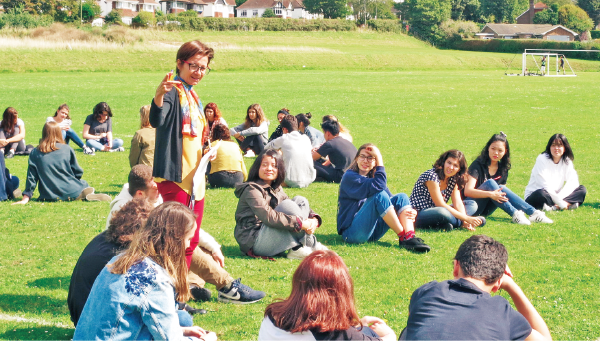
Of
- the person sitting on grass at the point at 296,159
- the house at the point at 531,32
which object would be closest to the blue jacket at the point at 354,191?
the person sitting on grass at the point at 296,159

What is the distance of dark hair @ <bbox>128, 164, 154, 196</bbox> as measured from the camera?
6.05 metres

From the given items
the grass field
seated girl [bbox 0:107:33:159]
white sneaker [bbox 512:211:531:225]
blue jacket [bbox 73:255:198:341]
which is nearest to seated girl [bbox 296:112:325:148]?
the grass field

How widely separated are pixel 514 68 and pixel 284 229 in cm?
6284

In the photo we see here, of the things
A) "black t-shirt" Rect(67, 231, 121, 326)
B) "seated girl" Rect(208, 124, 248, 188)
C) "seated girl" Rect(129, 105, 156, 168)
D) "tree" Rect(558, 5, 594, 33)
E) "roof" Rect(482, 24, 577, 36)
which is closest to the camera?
"black t-shirt" Rect(67, 231, 121, 326)

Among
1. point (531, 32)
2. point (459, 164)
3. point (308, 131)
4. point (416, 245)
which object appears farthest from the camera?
point (531, 32)

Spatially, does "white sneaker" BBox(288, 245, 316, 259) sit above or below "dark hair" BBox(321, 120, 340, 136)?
below

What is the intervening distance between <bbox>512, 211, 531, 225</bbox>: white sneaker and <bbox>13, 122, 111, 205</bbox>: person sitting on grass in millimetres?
6986

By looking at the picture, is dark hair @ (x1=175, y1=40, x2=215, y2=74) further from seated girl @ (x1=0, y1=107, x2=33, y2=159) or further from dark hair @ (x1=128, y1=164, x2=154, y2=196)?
seated girl @ (x1=0, y1=107, x2=33, y2=159)

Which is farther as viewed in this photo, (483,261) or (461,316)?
(483,261)

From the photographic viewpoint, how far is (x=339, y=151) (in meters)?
11.9

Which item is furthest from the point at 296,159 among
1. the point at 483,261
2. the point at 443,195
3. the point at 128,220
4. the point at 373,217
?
the point at 483,261

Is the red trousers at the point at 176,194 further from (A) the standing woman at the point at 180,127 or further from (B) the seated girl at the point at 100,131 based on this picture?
(B) the seated girl at the point at 100,131

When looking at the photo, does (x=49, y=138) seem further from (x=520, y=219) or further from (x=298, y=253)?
(x=520, y=219)

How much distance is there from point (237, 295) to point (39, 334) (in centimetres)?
183
